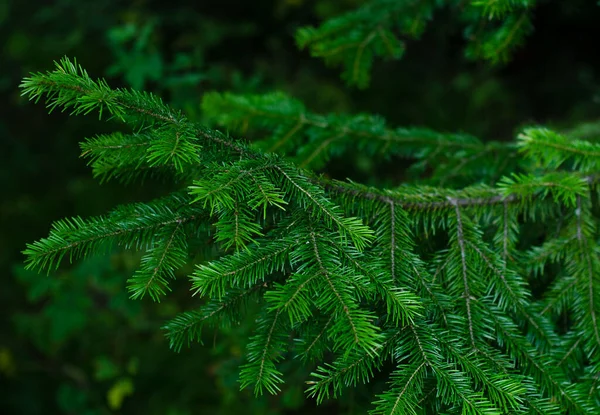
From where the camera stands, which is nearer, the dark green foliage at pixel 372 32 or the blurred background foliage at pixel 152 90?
the dark green foliage at pixel 372 32

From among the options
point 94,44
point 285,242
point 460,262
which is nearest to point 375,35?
point 460,262

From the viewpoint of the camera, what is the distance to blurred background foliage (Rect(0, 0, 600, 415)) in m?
3.04

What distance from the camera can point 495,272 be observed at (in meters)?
1.18

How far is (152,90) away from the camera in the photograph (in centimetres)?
320

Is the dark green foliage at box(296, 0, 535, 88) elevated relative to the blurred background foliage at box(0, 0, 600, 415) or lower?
elevated

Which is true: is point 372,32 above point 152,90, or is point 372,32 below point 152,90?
above

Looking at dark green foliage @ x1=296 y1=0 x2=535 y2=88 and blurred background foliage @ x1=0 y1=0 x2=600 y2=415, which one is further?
blurred background foliage @ x1=0 y1=0 x2=600 y2=415

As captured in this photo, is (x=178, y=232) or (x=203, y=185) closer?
(x=203, y=185)

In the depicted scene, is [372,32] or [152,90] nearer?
[372,32]

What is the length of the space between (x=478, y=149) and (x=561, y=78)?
1982mm

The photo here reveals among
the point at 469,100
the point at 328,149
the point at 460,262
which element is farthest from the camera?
the point at 469,100

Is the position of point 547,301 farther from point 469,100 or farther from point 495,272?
point 469,100

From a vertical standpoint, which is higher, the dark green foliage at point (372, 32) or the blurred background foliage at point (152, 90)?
the dark green foliage at point (372, 32)

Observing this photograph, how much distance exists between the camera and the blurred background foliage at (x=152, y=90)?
304cm
